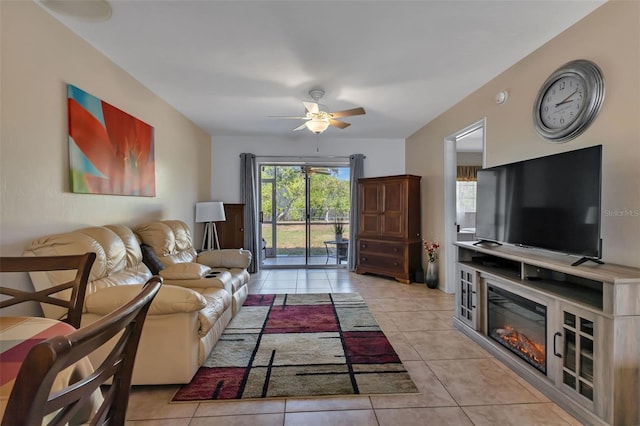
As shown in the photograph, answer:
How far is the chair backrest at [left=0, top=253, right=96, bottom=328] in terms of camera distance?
4.92 feet

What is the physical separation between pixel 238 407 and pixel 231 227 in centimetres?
389

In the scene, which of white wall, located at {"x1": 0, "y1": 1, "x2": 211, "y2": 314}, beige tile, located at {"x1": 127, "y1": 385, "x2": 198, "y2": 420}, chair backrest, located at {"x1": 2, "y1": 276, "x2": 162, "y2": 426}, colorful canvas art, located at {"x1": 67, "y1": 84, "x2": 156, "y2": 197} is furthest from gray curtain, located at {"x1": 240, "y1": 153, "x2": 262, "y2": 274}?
chair backrest, located at {"x1": 2, "y1": 276, "x2": 162, "y2": 426}

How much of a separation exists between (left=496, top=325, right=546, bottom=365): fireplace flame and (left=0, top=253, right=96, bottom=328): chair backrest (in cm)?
288

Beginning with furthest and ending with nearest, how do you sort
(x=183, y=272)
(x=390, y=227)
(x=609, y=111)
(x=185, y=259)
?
1. (x=390, y=227)
2. (x=185, y=259)
3. (x=183, y=272)
4. (x=609, y=111)

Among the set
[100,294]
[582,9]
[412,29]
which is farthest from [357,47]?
[100,294]

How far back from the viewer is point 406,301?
3969mm

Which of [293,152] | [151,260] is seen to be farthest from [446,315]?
[293,152]

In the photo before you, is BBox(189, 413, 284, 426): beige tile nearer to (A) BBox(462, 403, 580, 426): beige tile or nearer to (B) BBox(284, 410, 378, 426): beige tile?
(B) BBox(284, 410, 378, 426): beige tile

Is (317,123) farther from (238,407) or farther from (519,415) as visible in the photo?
(519,415)

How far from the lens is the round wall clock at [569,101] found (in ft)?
6.75

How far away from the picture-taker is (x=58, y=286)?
1555 mm

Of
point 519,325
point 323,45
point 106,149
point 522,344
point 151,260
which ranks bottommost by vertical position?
point 522,344

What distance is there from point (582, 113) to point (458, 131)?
1.84 metres

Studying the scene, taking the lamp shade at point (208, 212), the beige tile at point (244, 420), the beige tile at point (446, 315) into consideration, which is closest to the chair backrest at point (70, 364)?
the beige tile at point (244, 420)
